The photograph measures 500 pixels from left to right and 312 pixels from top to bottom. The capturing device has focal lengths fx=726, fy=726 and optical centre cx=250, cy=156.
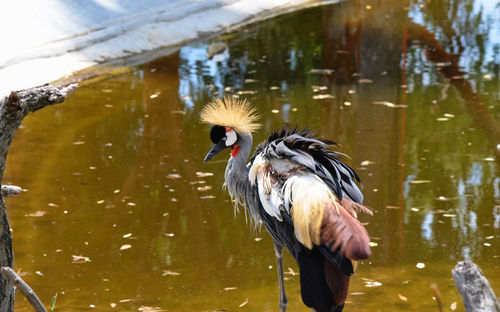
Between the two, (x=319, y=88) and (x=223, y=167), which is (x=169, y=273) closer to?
(x=223, y=167)

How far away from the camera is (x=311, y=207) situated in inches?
148

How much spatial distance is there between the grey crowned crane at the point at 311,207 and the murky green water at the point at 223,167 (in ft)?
3.75

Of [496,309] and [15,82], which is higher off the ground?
[15,82]

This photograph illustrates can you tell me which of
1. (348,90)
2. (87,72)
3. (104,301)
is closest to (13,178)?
(104,301)

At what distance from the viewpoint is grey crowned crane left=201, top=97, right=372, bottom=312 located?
3670 mm

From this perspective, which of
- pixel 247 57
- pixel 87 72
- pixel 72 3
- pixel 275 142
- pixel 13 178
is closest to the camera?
pixel 275 142

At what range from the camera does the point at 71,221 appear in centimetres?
648

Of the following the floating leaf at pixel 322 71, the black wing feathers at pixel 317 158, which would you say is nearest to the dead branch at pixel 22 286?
the black wing feathers at pixel 317 158

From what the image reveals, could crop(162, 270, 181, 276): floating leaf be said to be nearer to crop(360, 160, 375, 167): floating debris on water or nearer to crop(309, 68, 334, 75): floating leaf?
crop(360, 160, 375, 167): floating debris on water

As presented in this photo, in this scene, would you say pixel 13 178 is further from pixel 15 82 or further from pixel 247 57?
pixel 247 57

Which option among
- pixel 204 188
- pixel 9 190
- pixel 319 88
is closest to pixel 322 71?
pixel 319 88

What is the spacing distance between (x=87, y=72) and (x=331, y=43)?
3997 millimetres

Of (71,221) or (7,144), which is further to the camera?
(71,221)

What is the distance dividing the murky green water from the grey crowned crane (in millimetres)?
1142
